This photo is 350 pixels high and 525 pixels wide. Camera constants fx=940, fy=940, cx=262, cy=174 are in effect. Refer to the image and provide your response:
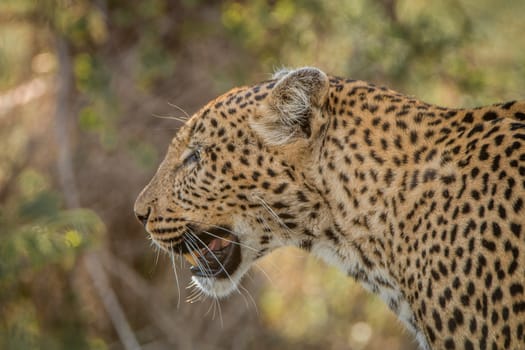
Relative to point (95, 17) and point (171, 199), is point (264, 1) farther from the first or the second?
point (171, 199)

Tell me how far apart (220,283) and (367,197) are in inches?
47.4

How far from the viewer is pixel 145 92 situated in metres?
11.0

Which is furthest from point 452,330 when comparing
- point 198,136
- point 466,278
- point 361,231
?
point 198,136

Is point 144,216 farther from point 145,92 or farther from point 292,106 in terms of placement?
point 145,92

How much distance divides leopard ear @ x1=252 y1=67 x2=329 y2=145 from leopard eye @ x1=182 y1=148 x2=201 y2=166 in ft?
1.48

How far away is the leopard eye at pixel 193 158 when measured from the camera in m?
5.93

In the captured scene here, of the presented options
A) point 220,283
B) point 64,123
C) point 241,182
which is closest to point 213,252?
point 220,283

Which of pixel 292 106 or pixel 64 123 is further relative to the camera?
pixel 64 123

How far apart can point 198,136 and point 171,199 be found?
45cm

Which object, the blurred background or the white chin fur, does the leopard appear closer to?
the white chin fur

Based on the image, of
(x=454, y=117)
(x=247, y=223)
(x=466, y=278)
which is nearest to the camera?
(x=466, y=278)

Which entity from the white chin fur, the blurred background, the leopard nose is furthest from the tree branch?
the white chin fur

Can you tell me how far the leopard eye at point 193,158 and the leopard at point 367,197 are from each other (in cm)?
1

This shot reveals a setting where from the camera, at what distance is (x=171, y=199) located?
600 cm
